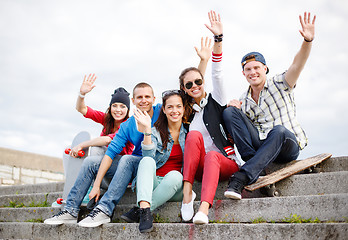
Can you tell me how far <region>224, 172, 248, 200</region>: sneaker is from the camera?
9.32 ft

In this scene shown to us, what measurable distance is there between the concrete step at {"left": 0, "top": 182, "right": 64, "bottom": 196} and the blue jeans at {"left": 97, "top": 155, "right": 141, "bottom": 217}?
9.11 feet

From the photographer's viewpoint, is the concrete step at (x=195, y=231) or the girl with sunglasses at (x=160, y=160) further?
the girl with sunglasses at (x=160, y=160)

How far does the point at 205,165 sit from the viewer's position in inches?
116

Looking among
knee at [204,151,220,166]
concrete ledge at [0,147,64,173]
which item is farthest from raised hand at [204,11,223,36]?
concrete ledge at [0,147,64,173]

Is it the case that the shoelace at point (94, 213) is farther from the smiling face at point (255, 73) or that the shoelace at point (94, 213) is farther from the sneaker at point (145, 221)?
the smiling face at point (255, 73)

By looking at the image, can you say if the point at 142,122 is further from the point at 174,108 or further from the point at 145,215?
the point at 145,215

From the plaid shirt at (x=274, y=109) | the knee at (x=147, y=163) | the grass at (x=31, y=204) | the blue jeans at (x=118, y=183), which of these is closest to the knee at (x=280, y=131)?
the plaid shirt at (x=274, y=109)

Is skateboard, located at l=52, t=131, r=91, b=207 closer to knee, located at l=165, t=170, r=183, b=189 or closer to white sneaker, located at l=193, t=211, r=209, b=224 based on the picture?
knee, located at l=165, t=170, r=183, b=189

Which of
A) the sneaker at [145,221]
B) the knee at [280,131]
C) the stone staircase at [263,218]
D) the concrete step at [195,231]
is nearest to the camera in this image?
the concrete step at [195,231]

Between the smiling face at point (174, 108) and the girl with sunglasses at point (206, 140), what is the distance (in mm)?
182

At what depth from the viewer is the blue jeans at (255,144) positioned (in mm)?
3020

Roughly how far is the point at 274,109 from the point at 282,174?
2.39 ft

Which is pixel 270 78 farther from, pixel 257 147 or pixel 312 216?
pixel 312 216

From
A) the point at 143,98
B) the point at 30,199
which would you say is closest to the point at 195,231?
the point at 143,98
